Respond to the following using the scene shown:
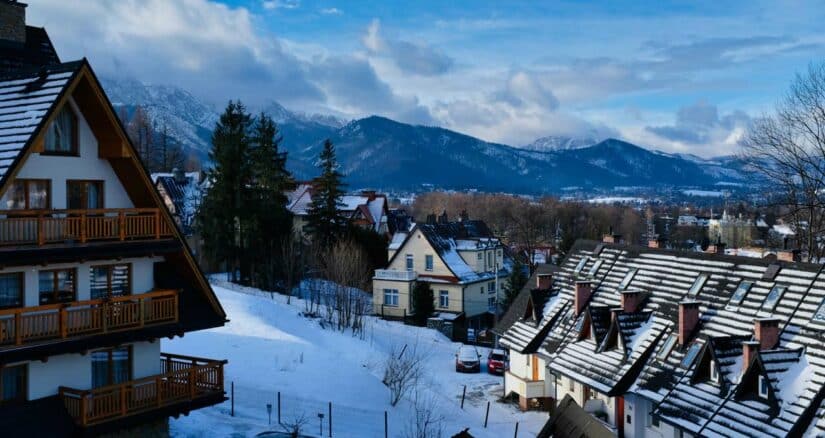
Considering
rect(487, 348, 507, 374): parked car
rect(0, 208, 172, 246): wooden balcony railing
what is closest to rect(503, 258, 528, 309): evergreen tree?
rect(487, 348, 507, 374): parked car

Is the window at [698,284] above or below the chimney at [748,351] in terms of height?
above

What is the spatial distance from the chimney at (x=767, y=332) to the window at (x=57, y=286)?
18907 millimetres

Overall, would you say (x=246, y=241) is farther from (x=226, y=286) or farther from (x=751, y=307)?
(x=751, y=307)

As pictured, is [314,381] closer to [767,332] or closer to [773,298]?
[767,332]

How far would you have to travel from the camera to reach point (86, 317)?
58.8ft

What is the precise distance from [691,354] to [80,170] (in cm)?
1884

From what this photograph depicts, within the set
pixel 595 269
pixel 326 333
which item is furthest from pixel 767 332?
pixel 326 333

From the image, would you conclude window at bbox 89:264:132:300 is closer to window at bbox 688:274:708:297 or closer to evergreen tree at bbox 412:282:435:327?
window at bbox 688:274:708:297

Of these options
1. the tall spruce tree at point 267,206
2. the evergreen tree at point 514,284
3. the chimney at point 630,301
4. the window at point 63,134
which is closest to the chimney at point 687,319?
the chimney at point 630,301

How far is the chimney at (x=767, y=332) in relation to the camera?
A: 21.1 metres

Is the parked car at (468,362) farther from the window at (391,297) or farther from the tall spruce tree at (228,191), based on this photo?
the tall spruce tree at (228,191)

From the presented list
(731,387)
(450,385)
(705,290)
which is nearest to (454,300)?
(450,385)

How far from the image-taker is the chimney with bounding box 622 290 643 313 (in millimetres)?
27391

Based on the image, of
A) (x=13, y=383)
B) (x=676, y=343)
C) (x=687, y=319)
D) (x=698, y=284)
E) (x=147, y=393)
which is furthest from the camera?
(x=698, y=284)
